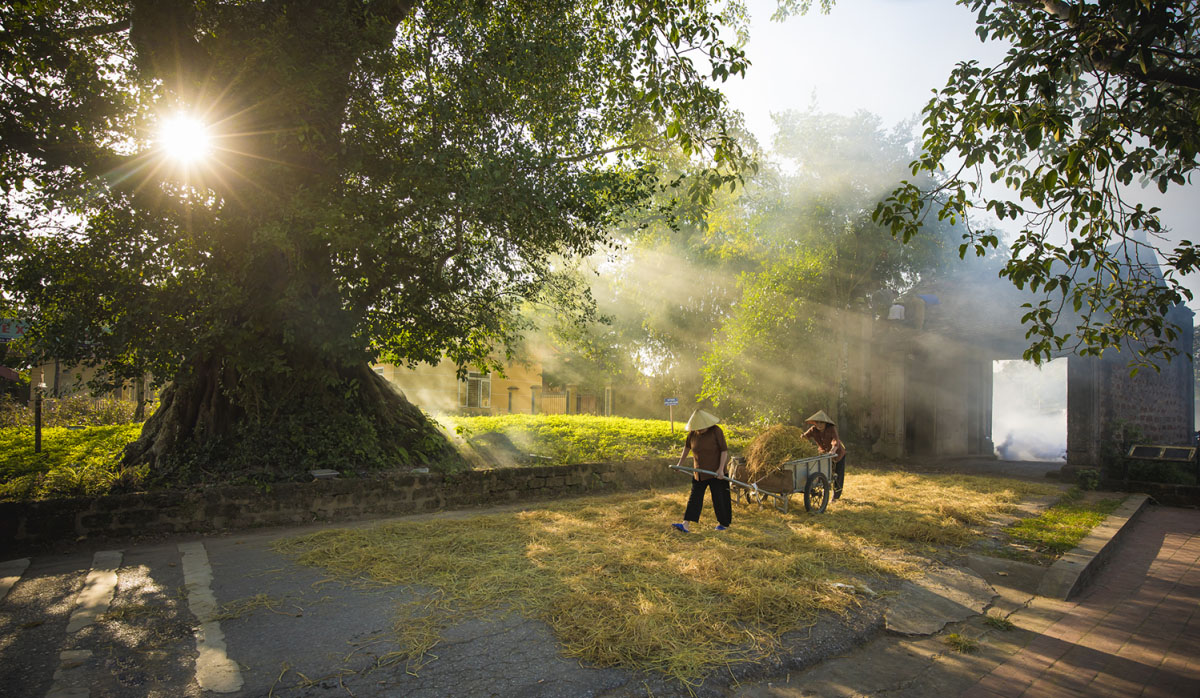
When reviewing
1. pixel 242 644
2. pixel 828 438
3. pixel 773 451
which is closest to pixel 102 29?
pixel 242 644

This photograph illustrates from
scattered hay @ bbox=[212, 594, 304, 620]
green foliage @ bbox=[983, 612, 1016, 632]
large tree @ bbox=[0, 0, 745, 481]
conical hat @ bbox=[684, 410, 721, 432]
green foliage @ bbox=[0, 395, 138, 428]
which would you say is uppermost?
→ large tree @ bbox=[0, 0, 745, 481]

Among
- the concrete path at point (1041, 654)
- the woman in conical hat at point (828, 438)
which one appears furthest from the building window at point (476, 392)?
the concrete path at point (1041, 654)

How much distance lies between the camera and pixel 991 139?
20.7ft

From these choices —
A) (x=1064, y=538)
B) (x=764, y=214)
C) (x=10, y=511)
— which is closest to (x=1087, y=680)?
(x=1064, y=538)

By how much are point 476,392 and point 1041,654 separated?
2735 centimetres

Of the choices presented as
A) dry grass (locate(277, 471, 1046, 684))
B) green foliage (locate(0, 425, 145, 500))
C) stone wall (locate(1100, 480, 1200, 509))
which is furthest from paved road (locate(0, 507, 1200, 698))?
stone wall (locate(1100, 480, 1200, 509))

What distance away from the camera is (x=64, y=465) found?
8.19 m

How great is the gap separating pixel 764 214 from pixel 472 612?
1910 cm

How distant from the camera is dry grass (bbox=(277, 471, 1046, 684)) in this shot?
4.25 m

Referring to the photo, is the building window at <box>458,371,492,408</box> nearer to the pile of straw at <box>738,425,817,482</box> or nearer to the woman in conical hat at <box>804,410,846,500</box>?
the woman in conical hat at <box>804,410,846,500</box>

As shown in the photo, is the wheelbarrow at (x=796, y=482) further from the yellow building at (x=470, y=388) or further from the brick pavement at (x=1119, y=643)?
the yellow building at (x=470, y=388)

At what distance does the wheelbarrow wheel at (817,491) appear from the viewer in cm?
873

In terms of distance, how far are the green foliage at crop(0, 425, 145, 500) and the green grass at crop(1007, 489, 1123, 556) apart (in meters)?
11.7

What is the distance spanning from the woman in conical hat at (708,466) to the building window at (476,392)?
22.2 meters
